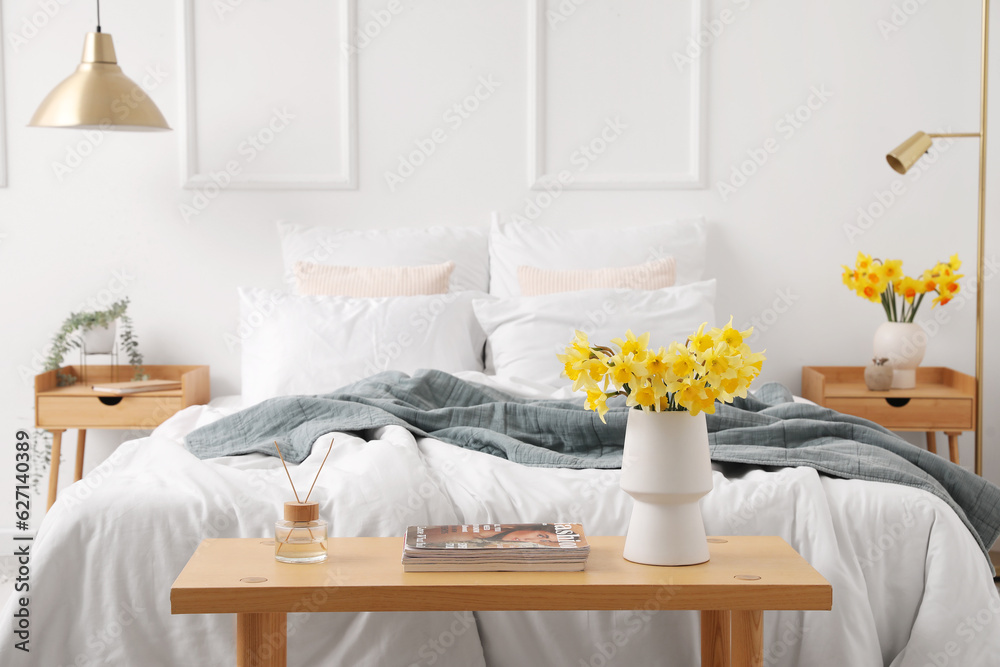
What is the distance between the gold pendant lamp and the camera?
281 centimetres

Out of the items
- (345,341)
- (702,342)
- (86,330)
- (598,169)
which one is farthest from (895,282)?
(86,330)

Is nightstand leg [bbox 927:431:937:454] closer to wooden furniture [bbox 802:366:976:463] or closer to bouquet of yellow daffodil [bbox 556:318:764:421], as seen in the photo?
wooden furniture [bbox 802:366:976:463]

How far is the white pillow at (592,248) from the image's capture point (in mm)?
3188

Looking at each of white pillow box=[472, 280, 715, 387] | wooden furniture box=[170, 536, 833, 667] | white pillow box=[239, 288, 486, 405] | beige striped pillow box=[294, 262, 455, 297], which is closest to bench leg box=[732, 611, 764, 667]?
wooden furniture box=[170, 536, 833, 667]

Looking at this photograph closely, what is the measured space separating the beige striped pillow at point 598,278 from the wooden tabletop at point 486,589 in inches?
72.7

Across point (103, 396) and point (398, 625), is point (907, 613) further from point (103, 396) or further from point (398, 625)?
point (103, 396)

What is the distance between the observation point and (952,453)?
309 centimetres

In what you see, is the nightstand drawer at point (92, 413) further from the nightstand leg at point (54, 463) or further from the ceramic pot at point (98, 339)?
the ceramic pot at point (98, 339)

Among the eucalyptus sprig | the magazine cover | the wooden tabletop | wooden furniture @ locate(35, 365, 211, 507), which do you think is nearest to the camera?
the wooden tabletop

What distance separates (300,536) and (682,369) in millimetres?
587

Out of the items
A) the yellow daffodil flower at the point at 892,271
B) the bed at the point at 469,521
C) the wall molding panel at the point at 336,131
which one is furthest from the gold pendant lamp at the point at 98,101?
the yellow daffodil flower at the point at 892,271

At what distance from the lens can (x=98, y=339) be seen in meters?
3.18

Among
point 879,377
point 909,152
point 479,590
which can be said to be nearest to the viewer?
point 479,590

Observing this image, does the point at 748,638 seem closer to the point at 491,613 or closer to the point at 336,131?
the point at 491,613
